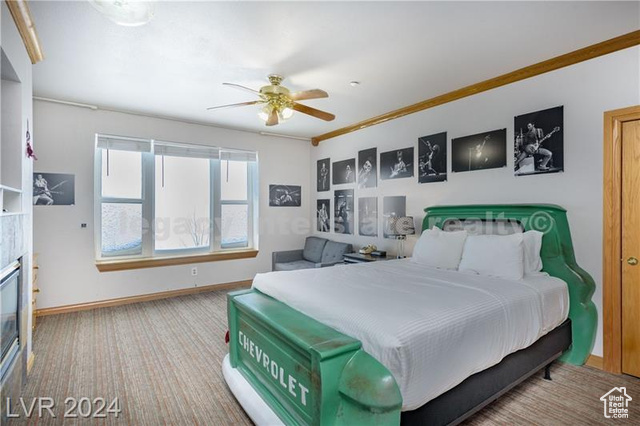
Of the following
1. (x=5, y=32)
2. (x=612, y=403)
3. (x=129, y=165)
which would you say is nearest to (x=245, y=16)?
(x=5, y=32)

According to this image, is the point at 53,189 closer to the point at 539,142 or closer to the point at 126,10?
the point at 126,10

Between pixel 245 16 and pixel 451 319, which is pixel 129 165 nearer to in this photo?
pixel 245 16

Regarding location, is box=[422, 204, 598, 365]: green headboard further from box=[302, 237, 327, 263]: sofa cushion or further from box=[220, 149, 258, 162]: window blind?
box=[220, 149, 258, 162]: window blind

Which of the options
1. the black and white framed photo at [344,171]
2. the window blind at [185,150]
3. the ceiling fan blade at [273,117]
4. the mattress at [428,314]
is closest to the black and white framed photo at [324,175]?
the black and white framed photo at [344,171]

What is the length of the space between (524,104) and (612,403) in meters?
2.55

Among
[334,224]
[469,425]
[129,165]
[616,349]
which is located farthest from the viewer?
[334,224]

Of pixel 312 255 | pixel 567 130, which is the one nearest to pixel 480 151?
pixel 567 130

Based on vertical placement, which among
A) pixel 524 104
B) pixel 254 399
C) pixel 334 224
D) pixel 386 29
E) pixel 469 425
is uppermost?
pixel 386 29

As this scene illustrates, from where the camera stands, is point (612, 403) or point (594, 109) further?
point (594, 109)

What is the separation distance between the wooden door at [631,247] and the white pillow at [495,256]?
0.75 m

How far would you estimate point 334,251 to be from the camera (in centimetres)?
504

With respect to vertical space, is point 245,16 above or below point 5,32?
above

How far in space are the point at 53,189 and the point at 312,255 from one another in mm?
3723

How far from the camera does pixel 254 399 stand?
196 centimetres
